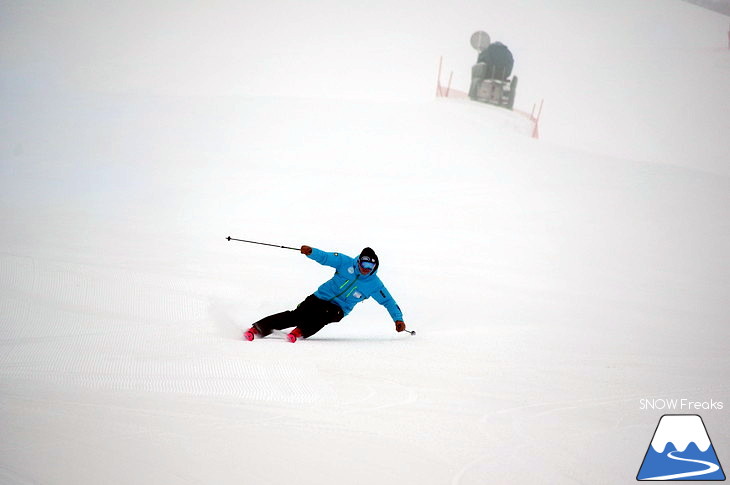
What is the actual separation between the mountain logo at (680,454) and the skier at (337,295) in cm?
210

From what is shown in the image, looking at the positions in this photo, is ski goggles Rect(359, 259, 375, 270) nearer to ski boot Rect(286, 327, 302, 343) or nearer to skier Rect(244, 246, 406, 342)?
skier Rect(244, 246, 406, 342)

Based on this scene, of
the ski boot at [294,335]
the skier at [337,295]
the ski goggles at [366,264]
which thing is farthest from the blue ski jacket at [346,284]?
the ski boot at [294,335]

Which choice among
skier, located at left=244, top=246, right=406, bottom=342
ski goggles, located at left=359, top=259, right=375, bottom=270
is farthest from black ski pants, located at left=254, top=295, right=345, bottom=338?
ski goggles, located at left=359, top=259, right=375, bottom=270

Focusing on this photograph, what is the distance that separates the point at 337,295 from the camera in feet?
15.2

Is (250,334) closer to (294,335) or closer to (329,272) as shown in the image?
(294,335)

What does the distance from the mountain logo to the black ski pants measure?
2.45m

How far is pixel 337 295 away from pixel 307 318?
1.14ft

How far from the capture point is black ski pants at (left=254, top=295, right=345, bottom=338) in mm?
4238

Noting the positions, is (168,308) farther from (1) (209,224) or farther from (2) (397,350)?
(1) (209,224)

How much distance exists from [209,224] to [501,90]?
9617 mm

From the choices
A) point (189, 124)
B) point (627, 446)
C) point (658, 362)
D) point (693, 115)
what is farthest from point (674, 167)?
point (627, 446)

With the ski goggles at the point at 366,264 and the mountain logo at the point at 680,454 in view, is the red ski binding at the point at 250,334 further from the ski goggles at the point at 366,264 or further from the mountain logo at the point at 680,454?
the mountain logo at the point at 680,454

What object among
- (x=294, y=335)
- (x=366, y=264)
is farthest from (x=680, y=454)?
(x=294, y=335)

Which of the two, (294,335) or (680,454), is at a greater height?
(680,454)
